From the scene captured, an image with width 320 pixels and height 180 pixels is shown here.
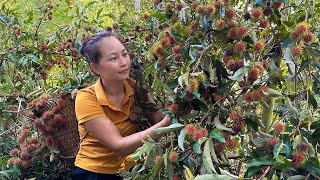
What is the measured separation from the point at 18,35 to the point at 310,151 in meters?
1.59

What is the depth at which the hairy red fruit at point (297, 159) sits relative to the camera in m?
0.97

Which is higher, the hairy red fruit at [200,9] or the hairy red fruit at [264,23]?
the hairy red fruit at [200,9]

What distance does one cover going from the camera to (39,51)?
214cm

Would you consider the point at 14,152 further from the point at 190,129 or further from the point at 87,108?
the point at 190,129

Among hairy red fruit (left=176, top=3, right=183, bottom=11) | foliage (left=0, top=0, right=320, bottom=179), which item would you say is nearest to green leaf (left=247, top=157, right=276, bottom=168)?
foliage (left=0, top=0, right=320, bottom=179)

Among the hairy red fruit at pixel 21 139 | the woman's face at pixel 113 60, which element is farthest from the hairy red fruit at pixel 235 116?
the hairy red fruit at pixel 21 139

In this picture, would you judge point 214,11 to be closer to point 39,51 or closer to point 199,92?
point 199,92

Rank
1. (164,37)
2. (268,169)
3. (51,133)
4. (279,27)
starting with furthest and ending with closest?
(51,133)
(164,37)
(279,27)
(268,169)

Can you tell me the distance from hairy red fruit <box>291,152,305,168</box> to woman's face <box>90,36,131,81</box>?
706 mm

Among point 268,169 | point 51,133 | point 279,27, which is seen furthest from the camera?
point 51,133

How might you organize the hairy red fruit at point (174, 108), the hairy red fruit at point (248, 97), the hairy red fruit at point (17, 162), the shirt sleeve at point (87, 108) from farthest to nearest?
1. the hairy red fruit at point (17, 162)
2. the shirt sleeve at point (87, 108)
3. the hairy red fruit at point (174, 108)
4. the hairy red fruit at point (248, 97)

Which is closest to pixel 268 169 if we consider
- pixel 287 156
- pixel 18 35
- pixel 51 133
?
pixel 287 156

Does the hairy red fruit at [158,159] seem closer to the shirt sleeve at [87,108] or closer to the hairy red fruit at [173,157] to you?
the hairy red fruit at [173,157]

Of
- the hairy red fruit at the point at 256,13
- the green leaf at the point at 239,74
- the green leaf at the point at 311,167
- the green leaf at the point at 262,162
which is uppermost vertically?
the hairy red fruit at the point at 256,13
